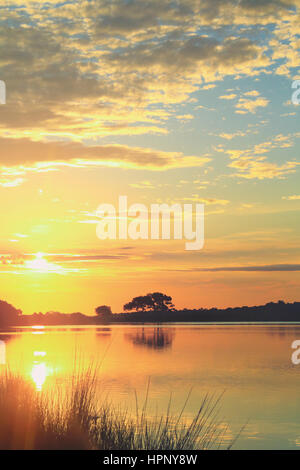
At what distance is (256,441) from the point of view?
65.3 ft

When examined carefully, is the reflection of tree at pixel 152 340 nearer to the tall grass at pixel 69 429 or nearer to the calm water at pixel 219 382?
the calm water at pixel 219 382

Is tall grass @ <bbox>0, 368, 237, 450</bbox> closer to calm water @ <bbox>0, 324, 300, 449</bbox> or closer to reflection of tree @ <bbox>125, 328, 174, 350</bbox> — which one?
calm water @ <bbox>0, 324, 300, 449</bbox>

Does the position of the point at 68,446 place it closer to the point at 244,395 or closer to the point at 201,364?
the point at 244,395

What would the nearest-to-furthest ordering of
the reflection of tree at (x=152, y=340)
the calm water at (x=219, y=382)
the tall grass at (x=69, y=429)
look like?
1. the tall grass at (x=69, y=429)
2. the calm water at (x=219, y=382)
3. the reflection of tree at (x=152, y=340)

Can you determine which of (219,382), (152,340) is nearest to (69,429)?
(219,382)

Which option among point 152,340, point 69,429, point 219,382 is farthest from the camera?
point 152,340

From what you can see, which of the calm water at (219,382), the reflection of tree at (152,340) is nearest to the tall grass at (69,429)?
the calm water at (219,382)

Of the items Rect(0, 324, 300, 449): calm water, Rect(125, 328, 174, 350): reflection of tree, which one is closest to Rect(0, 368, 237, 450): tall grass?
Rect(0, 324, 300, 449): calm water

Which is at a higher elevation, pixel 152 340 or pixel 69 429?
pixel 69 429

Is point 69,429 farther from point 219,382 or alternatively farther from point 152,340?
point 152,340

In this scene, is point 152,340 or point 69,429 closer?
point 69,429

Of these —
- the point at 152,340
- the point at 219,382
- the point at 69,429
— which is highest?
the point at 69,429
